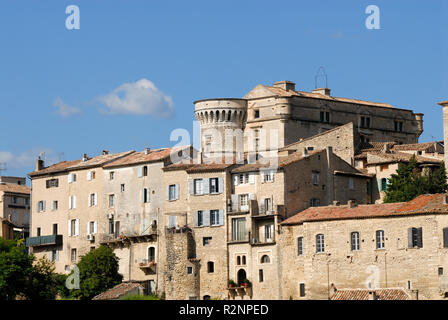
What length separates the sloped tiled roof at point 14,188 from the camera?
4592 inches

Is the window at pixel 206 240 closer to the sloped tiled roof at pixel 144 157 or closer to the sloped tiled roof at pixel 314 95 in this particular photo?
the sloped tiled roof at pixel 144 157

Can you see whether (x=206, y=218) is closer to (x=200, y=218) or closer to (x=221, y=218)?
(x=200, y=218)

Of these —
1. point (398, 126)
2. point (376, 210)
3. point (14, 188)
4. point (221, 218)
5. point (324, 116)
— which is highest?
point (324, 116)

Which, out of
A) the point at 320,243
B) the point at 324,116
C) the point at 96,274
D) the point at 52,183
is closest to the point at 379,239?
the point at 320,243

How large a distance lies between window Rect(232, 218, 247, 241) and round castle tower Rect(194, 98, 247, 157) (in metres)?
17.0

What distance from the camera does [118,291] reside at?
85938 mm

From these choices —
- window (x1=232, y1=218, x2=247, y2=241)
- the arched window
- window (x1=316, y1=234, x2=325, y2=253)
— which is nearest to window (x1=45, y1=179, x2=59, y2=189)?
window (x1=232, y1=218, x2=247, y2=241)

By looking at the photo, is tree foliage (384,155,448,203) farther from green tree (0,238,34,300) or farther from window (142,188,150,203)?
green tree (0,238,34,300)

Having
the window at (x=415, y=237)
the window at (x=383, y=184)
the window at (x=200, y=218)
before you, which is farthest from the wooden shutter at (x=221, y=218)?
the window at (x=415, y=237)

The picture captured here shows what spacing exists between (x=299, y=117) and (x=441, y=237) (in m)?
35.6

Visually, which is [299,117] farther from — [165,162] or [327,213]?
[327,213]

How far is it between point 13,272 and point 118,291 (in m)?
10.6

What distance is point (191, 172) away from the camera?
8719 cm
